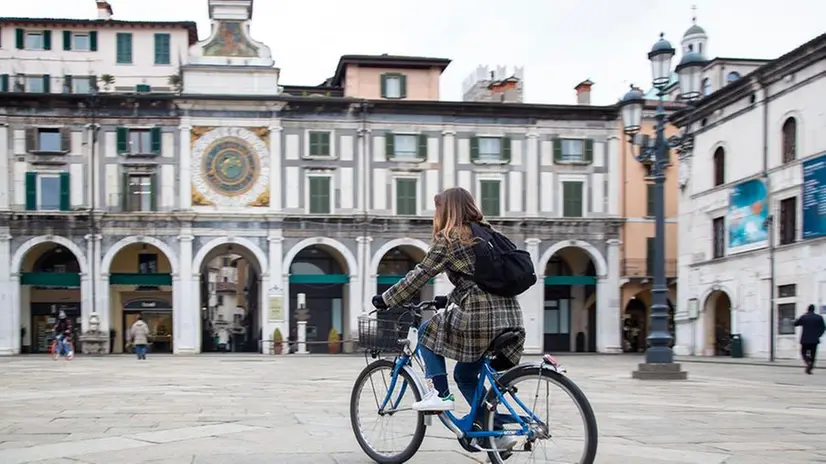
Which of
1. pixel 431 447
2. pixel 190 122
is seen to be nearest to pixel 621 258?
pixel 190 122

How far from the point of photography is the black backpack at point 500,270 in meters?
5.35

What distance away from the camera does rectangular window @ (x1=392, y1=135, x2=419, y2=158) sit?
134ft

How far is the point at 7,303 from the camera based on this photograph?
37812mm

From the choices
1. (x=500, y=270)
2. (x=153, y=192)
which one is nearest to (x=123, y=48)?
(x=153, y=192)

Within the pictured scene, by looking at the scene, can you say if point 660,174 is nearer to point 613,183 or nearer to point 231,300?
point 613,183

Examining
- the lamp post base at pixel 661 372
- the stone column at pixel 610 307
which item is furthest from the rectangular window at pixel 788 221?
the lamp post base at pixel 661 372

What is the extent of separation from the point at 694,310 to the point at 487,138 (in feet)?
40.0

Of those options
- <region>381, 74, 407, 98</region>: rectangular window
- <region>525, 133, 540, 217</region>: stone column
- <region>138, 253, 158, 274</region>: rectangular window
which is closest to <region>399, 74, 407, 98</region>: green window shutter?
<region>381, 74, 407, 98</region>: rectangular window

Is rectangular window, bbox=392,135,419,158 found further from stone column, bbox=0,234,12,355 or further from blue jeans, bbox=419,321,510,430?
blue jeans, bbox=419,321,510,430

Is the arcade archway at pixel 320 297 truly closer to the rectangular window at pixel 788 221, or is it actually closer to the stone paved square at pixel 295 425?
the rectangular window at pixel 788 221

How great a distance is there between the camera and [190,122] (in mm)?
39188

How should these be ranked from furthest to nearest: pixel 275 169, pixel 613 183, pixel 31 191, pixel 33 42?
pixel 33 42 < pixel 613 183 < pixel 275 169 < pixel 31 191

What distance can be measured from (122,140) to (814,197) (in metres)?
27.5

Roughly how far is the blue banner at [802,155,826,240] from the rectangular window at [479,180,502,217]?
51.3ft
